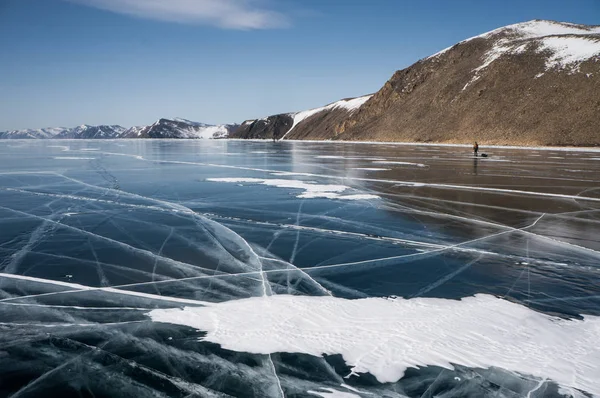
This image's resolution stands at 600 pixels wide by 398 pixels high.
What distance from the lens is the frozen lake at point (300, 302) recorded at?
144 inches

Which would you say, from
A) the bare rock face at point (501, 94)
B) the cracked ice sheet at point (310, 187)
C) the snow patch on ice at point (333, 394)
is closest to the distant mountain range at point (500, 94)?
the bare rock face at point (501, 94)

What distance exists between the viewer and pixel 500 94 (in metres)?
82.9

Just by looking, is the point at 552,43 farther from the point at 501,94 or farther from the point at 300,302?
the point at 300,302

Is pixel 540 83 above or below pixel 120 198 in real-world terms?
above

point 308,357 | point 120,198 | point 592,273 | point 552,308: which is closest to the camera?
point 308,357

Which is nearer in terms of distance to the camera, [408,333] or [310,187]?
[408,333]

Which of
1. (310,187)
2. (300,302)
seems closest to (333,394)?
(300,302)

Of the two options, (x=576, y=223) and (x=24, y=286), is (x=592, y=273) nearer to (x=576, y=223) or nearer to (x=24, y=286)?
(x=576, y=223)

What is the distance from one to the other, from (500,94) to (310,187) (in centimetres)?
7983

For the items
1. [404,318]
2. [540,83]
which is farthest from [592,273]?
[540,83]

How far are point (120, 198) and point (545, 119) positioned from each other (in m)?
73.4

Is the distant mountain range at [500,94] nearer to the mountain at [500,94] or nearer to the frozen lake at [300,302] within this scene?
the mountain at [500,94]

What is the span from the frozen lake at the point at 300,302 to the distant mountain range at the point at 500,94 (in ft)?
212

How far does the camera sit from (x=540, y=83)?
77.8 meters
